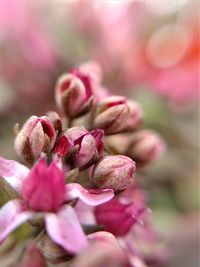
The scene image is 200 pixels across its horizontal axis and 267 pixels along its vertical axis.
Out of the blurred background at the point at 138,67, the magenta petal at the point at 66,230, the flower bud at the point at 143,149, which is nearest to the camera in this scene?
the magenta petal at the point at 66,230

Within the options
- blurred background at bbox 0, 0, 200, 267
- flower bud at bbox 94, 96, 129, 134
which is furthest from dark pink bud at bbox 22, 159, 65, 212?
blurred background at bbox 0, 0, 200, 267

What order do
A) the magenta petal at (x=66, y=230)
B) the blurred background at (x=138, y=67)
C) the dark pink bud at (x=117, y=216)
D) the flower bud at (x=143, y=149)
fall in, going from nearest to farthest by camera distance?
the magenta petal at (x=66, y=230) < the dark pink bud at (x=117, y=216) < the flower bud at (x=143, y=149) < the blurred background at (x=138, y=67)

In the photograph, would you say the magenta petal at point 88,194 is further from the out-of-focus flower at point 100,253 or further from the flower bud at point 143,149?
the flower bud at point 143,149

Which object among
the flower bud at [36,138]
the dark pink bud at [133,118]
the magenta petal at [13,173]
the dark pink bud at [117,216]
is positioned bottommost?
the dark pink bud at [117,216]

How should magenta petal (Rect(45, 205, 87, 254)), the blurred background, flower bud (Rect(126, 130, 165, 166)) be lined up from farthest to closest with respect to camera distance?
the blurred background, flower bud (Rect(126, 130, 165, 166)), magenta petal (Rect(45, 205, 87, 254))

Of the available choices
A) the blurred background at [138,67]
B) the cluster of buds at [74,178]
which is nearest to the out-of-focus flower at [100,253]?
the cluster of buds at [74,178]

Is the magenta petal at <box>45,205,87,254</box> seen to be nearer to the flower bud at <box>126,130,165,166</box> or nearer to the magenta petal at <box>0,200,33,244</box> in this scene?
the magenta petal at <box>0,200,33,244</box>
